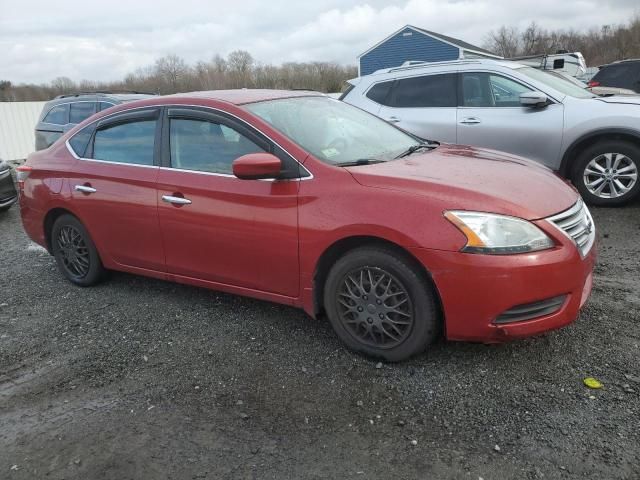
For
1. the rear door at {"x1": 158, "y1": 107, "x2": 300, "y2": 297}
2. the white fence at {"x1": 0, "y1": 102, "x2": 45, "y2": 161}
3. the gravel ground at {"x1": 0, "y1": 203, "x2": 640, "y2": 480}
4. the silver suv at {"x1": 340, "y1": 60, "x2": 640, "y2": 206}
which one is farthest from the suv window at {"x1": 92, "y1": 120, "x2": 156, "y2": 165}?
the white fence at {"x1": 0, "y1": 102, "x2": 45, "y2": 161}

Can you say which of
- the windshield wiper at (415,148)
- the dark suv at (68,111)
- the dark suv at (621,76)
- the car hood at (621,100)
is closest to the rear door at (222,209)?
the windshield wiper at (415,148)

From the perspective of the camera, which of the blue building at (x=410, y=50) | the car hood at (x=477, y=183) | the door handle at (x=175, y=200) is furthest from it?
the blue building at (x=410, y=50)

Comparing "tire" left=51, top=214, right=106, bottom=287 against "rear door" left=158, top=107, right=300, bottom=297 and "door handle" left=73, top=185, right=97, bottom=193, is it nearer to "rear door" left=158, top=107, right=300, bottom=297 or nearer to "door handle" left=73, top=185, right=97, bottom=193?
"door handle" left=73, top=185, right=97, bottom=193

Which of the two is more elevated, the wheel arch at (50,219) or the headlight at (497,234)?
the headlight at (497,234)

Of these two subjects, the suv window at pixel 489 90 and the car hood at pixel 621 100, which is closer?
the car hood at pixel 621 100

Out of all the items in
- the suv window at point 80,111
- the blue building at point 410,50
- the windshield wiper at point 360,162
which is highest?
the blue building at point 410,50

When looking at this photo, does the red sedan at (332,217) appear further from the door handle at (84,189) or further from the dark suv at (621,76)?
the dark suv at (621,76)

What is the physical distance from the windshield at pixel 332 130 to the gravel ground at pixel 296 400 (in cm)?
125

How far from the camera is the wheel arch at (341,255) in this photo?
3074mm

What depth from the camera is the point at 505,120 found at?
266 inches

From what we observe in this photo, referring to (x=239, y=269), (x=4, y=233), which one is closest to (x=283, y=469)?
(x=239, y=269)

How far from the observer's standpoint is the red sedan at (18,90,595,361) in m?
2.95

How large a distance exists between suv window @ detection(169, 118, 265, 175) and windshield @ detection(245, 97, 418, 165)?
235 mm

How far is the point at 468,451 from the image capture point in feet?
8.29
